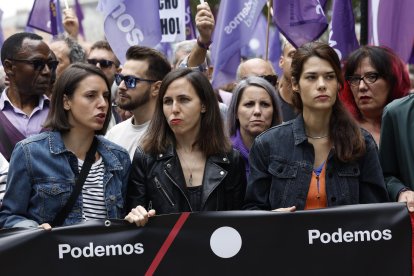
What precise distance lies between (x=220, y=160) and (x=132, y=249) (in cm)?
93

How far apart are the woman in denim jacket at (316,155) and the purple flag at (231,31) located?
3.08m

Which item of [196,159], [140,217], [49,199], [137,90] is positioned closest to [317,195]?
[196,159]

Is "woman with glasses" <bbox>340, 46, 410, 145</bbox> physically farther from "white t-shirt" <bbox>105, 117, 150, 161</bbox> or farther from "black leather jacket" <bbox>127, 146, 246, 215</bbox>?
"white t-shirt" <bbox>105, 117, 150, 161</bbox>

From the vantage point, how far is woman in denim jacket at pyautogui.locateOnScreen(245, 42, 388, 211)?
5.11 m

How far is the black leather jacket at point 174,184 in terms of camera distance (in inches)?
210

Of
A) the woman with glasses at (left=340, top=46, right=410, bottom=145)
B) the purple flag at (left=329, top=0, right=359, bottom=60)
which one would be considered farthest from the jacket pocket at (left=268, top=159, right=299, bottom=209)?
the purple flag at (left=329, top=0, right=359, bottom=60)

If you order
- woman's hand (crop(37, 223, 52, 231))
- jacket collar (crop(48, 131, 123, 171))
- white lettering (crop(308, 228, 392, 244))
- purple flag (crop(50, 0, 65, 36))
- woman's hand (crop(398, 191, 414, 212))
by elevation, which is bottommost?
white lettering (crop(308, 228, 392, 244))

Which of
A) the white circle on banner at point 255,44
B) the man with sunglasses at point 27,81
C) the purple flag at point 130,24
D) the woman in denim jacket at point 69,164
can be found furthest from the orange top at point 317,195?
the white circle on banner at point 255,44

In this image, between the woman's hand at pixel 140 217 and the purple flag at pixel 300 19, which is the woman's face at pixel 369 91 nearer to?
the purple flag at pixel 300 19

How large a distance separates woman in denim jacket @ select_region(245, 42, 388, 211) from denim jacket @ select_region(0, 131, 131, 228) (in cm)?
95

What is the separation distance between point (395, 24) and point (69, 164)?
3.43 meters

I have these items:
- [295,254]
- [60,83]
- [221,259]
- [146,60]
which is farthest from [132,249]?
[146,60]

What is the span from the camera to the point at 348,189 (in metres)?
5.11

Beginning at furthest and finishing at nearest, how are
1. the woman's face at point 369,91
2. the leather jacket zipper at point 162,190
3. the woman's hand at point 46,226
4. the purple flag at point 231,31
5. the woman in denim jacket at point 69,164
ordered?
the purple flag at point 231,31
the woman's face at point 369,91
the leather jacket zipper at point 162,190
the woman in denim jacket at point 69,164
the woman's hand at point 46,226
